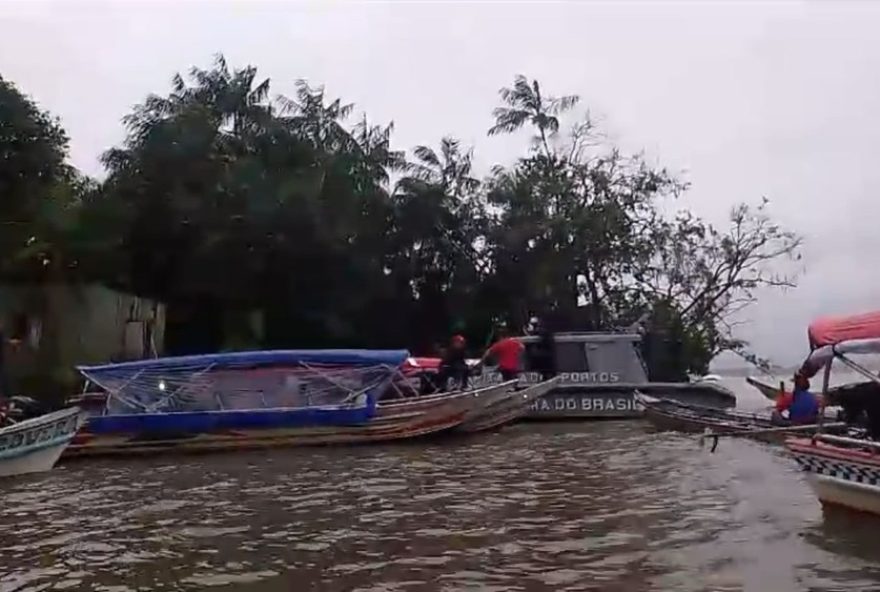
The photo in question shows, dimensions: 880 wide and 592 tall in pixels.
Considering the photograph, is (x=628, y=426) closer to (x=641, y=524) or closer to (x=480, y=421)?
(x=480, y=421)

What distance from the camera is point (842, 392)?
12.6 metres

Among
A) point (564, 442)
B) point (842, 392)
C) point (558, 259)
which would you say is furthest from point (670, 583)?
point (558, 259)

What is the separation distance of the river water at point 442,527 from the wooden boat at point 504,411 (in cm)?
334

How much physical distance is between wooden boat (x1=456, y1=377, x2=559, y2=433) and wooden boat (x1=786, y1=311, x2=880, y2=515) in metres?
9.11

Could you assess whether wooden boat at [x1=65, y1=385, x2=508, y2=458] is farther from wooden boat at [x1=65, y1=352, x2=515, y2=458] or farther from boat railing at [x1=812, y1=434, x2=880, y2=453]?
boat railing at [x1=812, y1=434, x2=880, y2=453]

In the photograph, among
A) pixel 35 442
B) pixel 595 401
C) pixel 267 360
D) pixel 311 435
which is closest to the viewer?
pixel 35 442

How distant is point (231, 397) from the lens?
19.0 meters

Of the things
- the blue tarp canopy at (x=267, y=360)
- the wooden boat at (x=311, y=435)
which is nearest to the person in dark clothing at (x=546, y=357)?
the wooden boat at (x=311, y=435)

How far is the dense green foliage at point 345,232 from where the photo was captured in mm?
30078

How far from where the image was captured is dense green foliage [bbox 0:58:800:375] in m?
30.1

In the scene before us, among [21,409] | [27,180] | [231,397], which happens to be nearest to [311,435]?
[231,397]

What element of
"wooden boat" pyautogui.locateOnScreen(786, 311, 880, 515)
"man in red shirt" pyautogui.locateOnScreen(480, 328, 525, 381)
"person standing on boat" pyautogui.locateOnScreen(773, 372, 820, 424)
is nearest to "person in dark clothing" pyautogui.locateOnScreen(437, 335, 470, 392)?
"man in red shirt" pyautogui.locateOnScreen(480, 328, 525, 381)

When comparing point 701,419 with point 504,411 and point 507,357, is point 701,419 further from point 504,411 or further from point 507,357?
point 507,357

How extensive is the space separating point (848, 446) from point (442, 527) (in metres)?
3.91
